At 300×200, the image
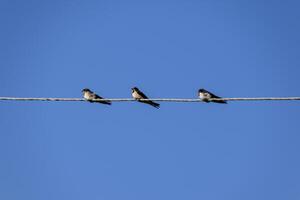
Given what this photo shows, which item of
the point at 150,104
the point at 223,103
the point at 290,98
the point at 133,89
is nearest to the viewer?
the point at 290,98

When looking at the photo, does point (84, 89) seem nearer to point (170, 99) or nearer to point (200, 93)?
point (200, 93)

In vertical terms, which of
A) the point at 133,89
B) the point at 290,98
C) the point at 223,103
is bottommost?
the point at 290,98

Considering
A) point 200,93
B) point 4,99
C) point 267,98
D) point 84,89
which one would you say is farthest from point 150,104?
point 267,98

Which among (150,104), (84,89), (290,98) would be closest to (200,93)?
(150,104)

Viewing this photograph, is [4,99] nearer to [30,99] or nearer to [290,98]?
Result: [30,99]

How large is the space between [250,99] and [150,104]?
5400 mm

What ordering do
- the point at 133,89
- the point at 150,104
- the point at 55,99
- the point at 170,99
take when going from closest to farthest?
the point at 170,99 < the point at 55,99 < the point at 150,104 < the point at 133,89

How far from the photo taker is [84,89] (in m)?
20.9

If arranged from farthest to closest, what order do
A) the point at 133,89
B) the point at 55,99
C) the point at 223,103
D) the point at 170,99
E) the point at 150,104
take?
1. the point at 133,89
2. the point at 150,104
3. the point at 223,103
4. the point at 55,99
5. the point at 170,99

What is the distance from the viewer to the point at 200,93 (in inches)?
771

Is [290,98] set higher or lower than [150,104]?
lower

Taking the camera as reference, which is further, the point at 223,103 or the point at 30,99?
the point at 223,103

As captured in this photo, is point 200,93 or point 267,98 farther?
point 200,93

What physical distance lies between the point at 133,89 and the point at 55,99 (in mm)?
5009
